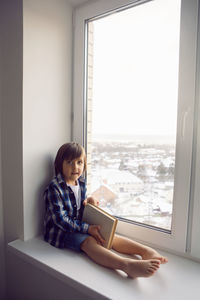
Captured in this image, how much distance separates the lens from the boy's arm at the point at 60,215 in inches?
43.0

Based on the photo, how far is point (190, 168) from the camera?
1004 millimetres

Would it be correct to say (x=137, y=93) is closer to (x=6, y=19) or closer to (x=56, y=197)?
(x=56, y=197)

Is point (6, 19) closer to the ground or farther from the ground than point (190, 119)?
farther from the ground

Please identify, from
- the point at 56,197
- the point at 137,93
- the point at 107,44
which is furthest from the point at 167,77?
the point at 56,197

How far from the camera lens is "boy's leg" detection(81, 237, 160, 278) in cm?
88

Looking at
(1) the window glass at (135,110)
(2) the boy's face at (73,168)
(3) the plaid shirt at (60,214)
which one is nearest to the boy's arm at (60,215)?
(3) the plaid shirt at (60,214)

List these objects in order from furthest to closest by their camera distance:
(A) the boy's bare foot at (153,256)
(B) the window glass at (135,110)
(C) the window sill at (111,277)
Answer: (B) the window glass at (135,110) → (A) the boy's bare foot at (153,256) → (C) the window sill at (111,277)

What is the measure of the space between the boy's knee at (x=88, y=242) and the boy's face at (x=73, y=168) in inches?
11.8

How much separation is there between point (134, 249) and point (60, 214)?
0.37 meters

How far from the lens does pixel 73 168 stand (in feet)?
3.84

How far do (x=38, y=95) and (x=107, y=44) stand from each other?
463 mm

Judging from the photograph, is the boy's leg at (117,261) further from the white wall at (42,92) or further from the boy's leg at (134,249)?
the white wall at (42,92)

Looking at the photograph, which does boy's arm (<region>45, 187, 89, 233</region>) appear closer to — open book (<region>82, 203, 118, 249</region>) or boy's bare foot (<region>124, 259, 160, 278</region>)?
open book (<region>82, 203, 118, 249</region>)

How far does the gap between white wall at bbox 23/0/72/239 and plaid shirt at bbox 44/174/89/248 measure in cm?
11
